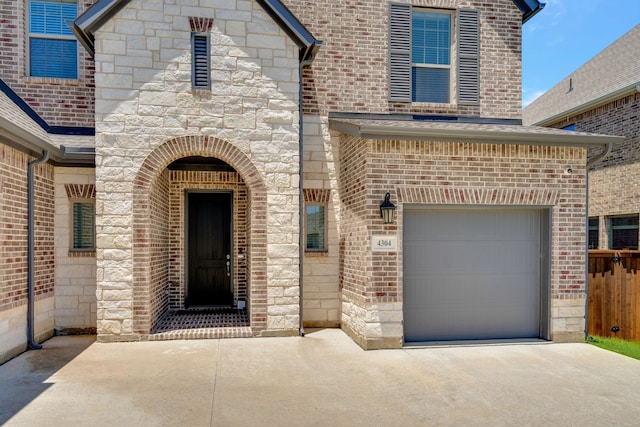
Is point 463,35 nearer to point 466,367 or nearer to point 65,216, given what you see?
point 466,367

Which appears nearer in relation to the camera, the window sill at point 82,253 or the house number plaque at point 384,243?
the house number plaque at point 384,243

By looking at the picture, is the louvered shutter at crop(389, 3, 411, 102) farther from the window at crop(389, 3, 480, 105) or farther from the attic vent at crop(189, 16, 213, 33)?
the attic vent at crop(189, 16, 213, 33)

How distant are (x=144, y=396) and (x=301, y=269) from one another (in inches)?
129

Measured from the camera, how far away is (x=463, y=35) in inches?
360

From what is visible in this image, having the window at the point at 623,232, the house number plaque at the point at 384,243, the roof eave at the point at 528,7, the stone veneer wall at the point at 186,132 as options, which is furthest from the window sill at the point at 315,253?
the window at the point at 623,232

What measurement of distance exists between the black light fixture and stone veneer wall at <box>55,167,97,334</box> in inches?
205

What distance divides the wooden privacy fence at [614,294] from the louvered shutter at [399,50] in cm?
490

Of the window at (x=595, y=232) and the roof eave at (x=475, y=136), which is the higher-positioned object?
the roof eave at (x=475, y=136)

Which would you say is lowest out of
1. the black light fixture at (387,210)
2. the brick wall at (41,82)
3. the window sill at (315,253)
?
the window sill at (315,253)

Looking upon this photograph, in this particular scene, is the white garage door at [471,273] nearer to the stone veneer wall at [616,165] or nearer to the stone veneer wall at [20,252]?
the stone veneer wall at [20,252]

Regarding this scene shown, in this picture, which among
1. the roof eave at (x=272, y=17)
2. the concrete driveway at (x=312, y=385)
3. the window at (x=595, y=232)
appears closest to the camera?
the concrete driveway at (x=312, y=385)

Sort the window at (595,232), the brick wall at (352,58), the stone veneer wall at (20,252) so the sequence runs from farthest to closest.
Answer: the window at (595,232) → the brick wall at (352,58) → the stone veneer wall at (20,252)

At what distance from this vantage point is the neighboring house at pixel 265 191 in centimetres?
690

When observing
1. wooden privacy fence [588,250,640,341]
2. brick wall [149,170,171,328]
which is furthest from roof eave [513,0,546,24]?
brick wall [149,170,171,328]
